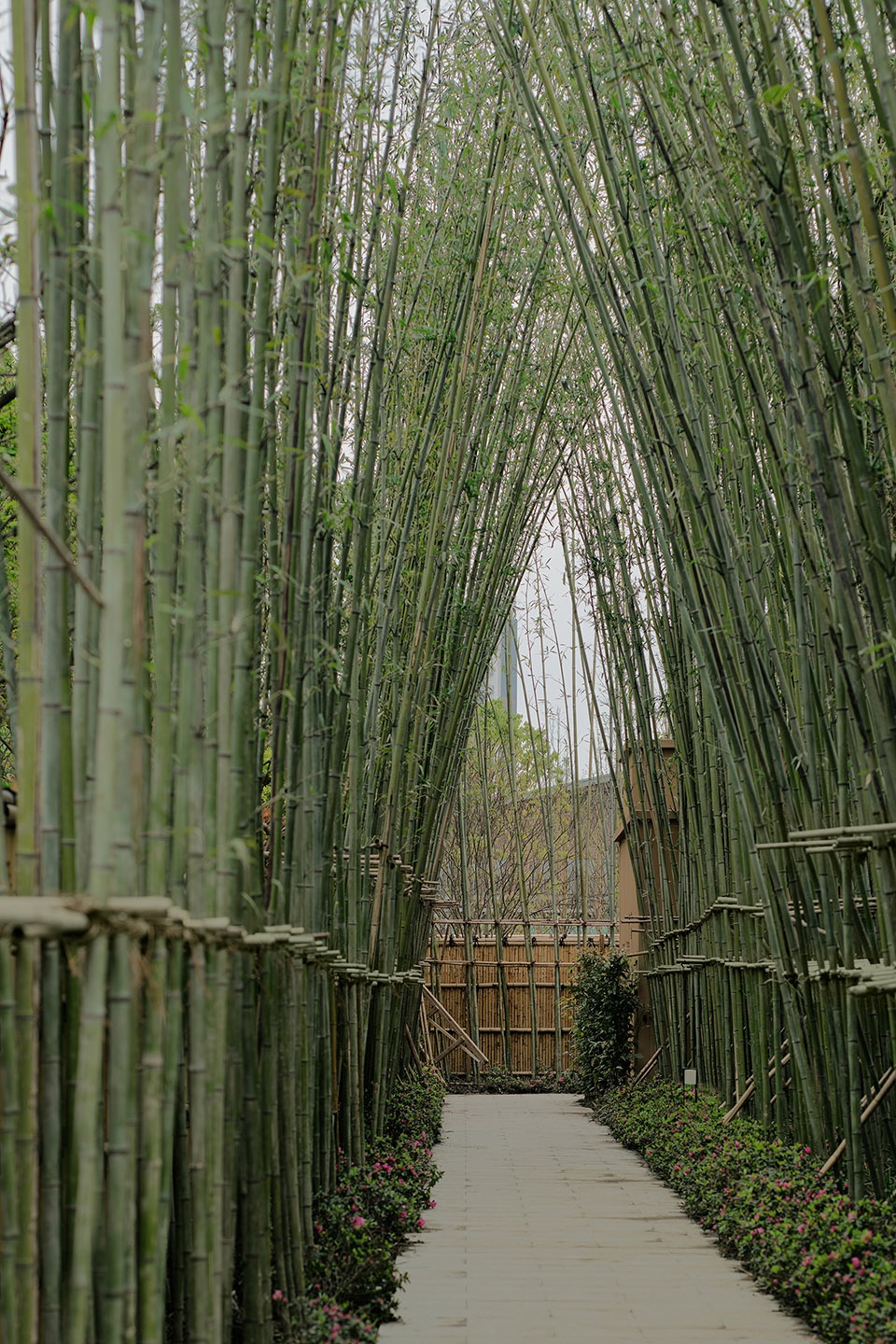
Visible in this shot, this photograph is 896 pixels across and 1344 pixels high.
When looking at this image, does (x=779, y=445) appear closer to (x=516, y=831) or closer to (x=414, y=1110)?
(x=414, y=1110)

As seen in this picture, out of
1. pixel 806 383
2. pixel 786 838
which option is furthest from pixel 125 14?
pixel 786 838

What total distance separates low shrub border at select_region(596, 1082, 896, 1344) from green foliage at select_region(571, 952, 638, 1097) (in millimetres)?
2965

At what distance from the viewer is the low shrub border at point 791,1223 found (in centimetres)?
275

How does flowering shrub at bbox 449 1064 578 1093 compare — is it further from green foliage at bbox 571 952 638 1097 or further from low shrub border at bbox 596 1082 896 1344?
low shrub border at bbox 596 1082 896 1344

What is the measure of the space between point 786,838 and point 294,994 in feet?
4.99

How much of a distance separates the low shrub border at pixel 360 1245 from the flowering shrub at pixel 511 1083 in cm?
523

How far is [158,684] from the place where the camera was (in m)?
1.88

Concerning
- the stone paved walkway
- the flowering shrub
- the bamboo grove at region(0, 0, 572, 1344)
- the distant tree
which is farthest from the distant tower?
the bamboo grove at region(0, 0, 572, 1344)

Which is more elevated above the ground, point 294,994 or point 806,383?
point 806,383

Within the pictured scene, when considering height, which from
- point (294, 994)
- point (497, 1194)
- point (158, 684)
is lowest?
point (497, 1194)

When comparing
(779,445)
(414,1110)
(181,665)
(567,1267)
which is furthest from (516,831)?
(181,665)

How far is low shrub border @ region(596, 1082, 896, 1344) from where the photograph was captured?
2750mm

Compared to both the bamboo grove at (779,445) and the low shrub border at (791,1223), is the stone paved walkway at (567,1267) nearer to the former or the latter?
the low shrub border at (791,1223)

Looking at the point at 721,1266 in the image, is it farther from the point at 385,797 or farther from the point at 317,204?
the point at 317,204
